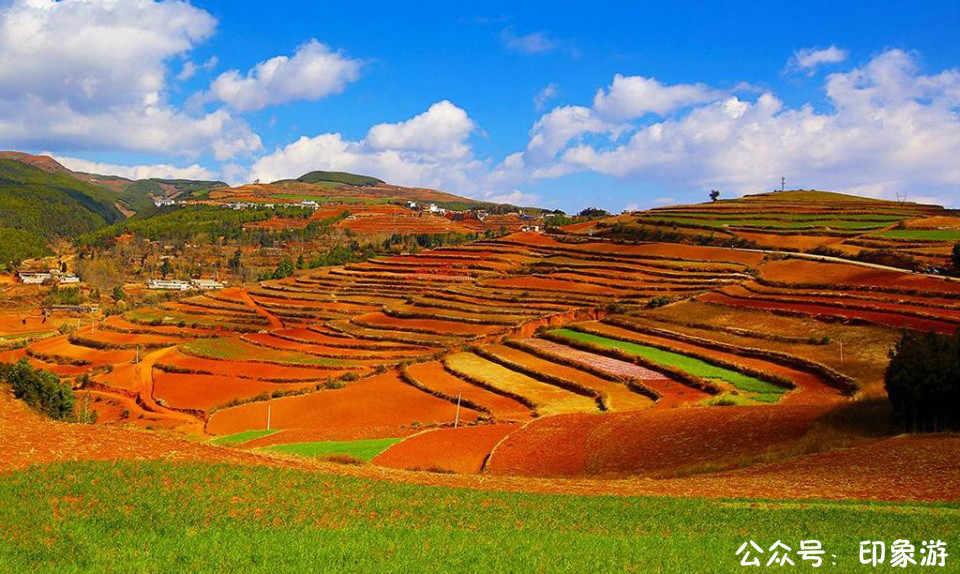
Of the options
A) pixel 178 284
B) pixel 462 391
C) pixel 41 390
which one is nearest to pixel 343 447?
pixel 462 391

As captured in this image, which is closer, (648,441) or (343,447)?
(648,441)

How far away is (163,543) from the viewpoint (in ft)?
46.5

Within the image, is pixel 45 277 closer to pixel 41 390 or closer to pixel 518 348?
pixel 41 390

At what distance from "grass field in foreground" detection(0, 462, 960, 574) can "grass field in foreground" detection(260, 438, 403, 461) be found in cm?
1608

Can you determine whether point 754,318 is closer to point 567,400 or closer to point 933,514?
point 567,400

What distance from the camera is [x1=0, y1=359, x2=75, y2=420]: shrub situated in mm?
47688

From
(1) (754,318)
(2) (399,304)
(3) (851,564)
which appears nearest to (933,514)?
(3) (851,564)

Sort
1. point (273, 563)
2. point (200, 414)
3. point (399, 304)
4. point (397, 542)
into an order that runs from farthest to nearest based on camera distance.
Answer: point (399, 304) < point (200, 414) < point (397, 542) < point (273, 563)

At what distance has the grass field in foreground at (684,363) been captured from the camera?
48634mm

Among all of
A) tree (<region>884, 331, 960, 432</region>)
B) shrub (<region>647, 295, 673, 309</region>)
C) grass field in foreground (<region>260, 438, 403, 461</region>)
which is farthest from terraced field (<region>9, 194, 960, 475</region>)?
tree (<region>884, 331, 960, 432</region>)

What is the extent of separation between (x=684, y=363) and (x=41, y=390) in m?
45.0

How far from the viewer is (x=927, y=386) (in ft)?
91.7

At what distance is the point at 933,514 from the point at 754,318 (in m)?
51.8

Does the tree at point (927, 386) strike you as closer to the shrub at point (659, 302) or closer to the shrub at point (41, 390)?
the shrub at point (41, 390)
